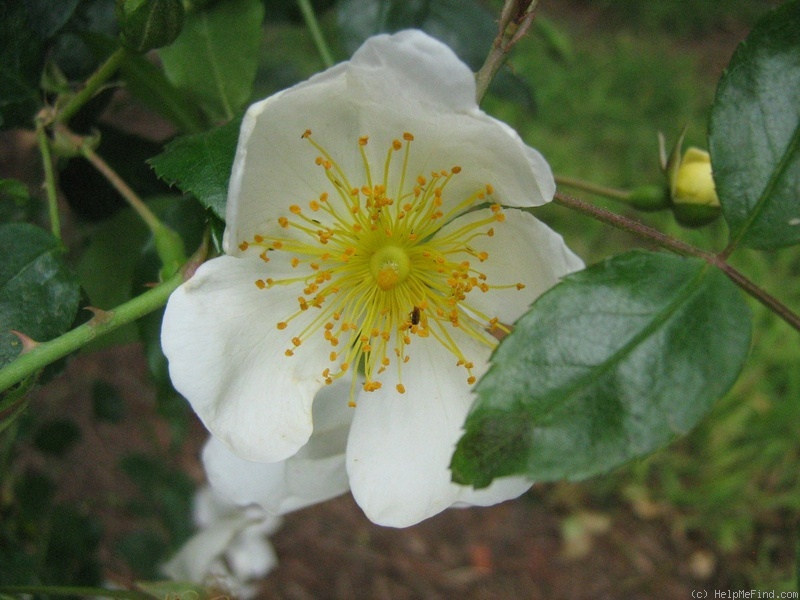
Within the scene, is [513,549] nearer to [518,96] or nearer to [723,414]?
[723,414]

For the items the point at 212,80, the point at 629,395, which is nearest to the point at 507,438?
the point at 629,395

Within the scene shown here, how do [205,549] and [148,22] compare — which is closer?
[148,22]

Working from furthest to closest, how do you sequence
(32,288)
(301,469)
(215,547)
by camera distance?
(215,547)
(301,469)
(32,288)

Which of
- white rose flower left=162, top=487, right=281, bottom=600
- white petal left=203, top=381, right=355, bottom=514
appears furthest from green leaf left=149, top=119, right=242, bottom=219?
white rose flower left=162, top=487, right=281, bottom=600

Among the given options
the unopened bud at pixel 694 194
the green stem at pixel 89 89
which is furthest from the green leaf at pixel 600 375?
the green stem at pixel 89 89

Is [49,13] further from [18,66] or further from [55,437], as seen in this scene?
[55,437]

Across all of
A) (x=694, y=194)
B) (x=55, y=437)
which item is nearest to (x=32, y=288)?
(x=694, y=194)
